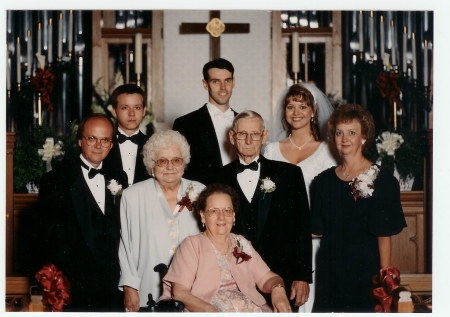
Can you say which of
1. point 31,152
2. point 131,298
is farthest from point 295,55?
point 131,298

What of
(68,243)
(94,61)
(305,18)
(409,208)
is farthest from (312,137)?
(94,61)

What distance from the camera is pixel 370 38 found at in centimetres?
581

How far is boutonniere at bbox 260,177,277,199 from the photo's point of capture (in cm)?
464

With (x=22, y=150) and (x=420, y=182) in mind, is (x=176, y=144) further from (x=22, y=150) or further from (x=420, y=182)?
(x=420, y=182)

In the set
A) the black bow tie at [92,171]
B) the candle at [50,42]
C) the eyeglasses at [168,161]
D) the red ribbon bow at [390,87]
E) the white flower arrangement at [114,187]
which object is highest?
the candle at [50,42]

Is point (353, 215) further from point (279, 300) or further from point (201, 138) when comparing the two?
point (201, 138)

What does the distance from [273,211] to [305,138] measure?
0.68 meters

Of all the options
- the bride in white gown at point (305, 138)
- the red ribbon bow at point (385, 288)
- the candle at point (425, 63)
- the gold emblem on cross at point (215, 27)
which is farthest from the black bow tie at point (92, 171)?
the candle at point (425, 63)

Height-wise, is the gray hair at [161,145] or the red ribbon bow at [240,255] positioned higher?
the gray hair at [161,145]

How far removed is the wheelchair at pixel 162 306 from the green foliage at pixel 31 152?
146 cm

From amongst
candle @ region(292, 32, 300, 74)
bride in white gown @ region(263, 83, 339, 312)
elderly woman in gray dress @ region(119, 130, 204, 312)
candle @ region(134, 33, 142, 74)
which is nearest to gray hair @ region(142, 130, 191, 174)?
elderly woman in gray dress @ region(119, 130, 204, 312)

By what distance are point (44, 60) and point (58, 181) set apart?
1562 millimetres

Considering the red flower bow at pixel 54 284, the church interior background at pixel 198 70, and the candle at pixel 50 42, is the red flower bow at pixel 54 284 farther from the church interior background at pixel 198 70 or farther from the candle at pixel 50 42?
the candle at pixel 50 42

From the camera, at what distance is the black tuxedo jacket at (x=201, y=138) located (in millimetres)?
5094
